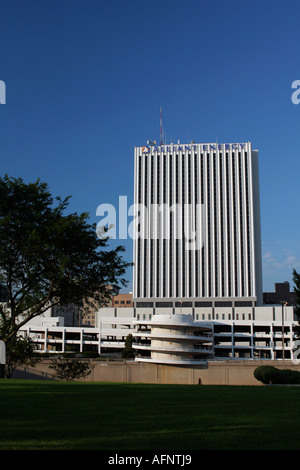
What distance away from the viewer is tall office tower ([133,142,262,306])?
171375 millimetres

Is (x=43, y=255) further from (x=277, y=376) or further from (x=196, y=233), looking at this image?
(x=196, y=233)

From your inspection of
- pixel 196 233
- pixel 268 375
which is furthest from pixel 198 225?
pixel 268 375

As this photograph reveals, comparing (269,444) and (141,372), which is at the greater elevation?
(269,444)

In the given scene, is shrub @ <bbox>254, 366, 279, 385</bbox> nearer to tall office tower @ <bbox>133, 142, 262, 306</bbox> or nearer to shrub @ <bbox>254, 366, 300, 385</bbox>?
shrub @ <bbox>254, 366, 300, 385</bbox>

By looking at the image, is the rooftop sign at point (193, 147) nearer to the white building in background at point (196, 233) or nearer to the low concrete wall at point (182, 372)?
the white building in background at point (196, 233)

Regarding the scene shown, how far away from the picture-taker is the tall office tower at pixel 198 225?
171375mm

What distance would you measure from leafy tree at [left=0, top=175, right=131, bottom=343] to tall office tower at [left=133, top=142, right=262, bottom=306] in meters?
134

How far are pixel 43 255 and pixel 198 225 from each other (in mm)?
147129

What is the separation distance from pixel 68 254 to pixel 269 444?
2851cm

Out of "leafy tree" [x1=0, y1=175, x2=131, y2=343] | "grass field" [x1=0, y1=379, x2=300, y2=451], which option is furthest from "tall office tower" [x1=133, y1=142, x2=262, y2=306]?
"grass field" [x1=0, y1=379, x2=300, y2=451]

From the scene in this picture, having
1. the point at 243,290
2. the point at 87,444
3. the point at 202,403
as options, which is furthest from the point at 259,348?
the point at 87,444

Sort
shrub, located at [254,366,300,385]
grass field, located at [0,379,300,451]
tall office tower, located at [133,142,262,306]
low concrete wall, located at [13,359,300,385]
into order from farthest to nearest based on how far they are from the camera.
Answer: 1. tall office tower, located at [133,142,262,306]
2. low concrete wall, located at [13,359,300,385]
3. shrub, located at [254,366,300,385]
4. grass field, located at [0,379,300,451]
